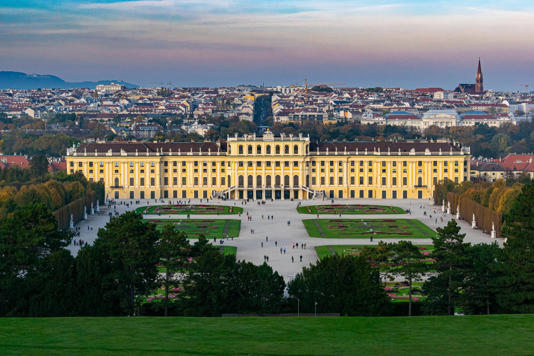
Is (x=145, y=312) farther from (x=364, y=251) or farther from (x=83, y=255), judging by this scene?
(x=364, y=251)

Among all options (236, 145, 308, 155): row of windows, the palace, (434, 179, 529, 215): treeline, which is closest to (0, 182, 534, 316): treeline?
(434, 179, 529, 215): treeline

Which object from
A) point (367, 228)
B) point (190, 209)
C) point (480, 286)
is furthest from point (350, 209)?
point (480, 286)

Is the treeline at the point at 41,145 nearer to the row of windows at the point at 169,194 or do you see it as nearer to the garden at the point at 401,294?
the row of windows at the point at 169,194

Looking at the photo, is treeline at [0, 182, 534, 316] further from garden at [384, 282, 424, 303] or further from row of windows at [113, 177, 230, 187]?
row of windows at [113, 177, 230, 187]

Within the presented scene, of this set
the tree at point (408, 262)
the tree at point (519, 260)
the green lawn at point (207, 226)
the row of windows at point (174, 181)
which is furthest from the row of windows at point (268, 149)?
the tree at point (519, 260)

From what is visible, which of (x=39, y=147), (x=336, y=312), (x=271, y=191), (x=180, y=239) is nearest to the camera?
(x=336, y=312)

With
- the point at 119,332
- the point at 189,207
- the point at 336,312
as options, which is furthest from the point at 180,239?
the point at 189,207

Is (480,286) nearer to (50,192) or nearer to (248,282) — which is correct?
(248,282)
